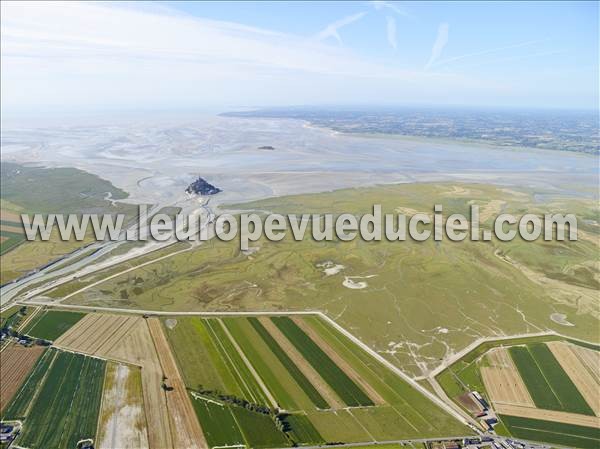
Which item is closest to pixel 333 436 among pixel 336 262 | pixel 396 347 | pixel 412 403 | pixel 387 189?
pixel 412 403

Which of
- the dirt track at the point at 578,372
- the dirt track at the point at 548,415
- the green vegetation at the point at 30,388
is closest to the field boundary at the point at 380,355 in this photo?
the dirt track at the point at 578,372

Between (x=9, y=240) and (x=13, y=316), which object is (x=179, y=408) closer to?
(x=13, y=316)

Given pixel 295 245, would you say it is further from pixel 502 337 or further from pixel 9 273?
pixel 9 273

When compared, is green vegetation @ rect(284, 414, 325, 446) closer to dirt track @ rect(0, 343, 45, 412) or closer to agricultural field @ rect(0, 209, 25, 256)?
dirt track @ rect(0, 343, 45, 412)

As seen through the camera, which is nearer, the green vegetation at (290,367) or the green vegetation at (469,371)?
the green vegetation at (290,367)

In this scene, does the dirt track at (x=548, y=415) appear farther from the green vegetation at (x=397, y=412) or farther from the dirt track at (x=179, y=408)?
the dirt track at (x=179, y=408)

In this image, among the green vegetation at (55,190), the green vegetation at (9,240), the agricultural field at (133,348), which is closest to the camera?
the agricultural field at (133,348)

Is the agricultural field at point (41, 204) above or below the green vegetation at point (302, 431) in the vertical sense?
above

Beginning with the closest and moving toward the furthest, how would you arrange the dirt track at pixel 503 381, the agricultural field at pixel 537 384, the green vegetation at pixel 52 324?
1. the agricultural field at pixel 537 384
2. the dirt track at pixel 503 381
3. the green vegetation at pixel 52 324
